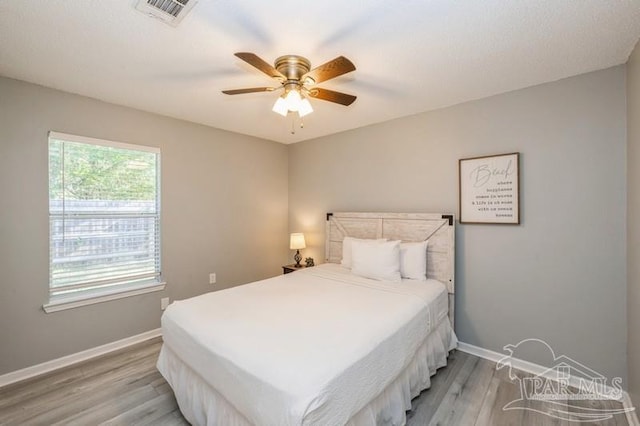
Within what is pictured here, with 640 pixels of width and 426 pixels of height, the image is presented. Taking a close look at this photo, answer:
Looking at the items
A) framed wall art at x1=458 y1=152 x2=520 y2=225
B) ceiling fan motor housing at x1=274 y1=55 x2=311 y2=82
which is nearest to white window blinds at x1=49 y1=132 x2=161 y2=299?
ceiling fan motor housing at x1=274 y1=55 x2=311 y2=82

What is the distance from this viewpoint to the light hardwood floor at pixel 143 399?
1.94 m

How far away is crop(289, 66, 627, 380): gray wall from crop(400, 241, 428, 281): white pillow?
0.36m

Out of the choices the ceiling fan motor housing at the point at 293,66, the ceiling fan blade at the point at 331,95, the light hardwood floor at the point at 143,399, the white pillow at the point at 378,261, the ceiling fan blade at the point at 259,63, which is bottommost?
the light hardwood floor at the point at 143,399

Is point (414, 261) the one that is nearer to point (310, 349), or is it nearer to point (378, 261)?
point (378, 261)

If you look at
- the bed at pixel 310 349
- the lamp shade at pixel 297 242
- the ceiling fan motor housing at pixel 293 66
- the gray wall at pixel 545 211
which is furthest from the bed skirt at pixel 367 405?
the lamp shade at pixel 297 242

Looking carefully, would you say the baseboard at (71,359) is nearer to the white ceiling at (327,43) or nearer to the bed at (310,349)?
the bed at (310,349)

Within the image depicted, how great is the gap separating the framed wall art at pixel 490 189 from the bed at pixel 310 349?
0.26 m

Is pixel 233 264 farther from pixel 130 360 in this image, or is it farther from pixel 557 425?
pixel 557 425

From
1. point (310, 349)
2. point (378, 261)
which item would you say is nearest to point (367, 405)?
point (310, 349)

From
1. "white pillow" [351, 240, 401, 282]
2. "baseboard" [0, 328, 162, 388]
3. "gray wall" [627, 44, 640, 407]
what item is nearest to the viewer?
"gray wall" [627, 44, 640, 407]

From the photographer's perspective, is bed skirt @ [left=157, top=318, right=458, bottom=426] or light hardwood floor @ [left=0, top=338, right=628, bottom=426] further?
light hardwood floor @ [left=0, top=338, right=628, bottom=426]

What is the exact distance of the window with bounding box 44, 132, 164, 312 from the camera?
2615 mm

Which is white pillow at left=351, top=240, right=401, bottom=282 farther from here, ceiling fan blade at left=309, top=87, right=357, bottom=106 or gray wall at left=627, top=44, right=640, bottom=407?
gray wall at left=627, top=44, right=640, bottom=407

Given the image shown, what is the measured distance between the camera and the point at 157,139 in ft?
10.5
